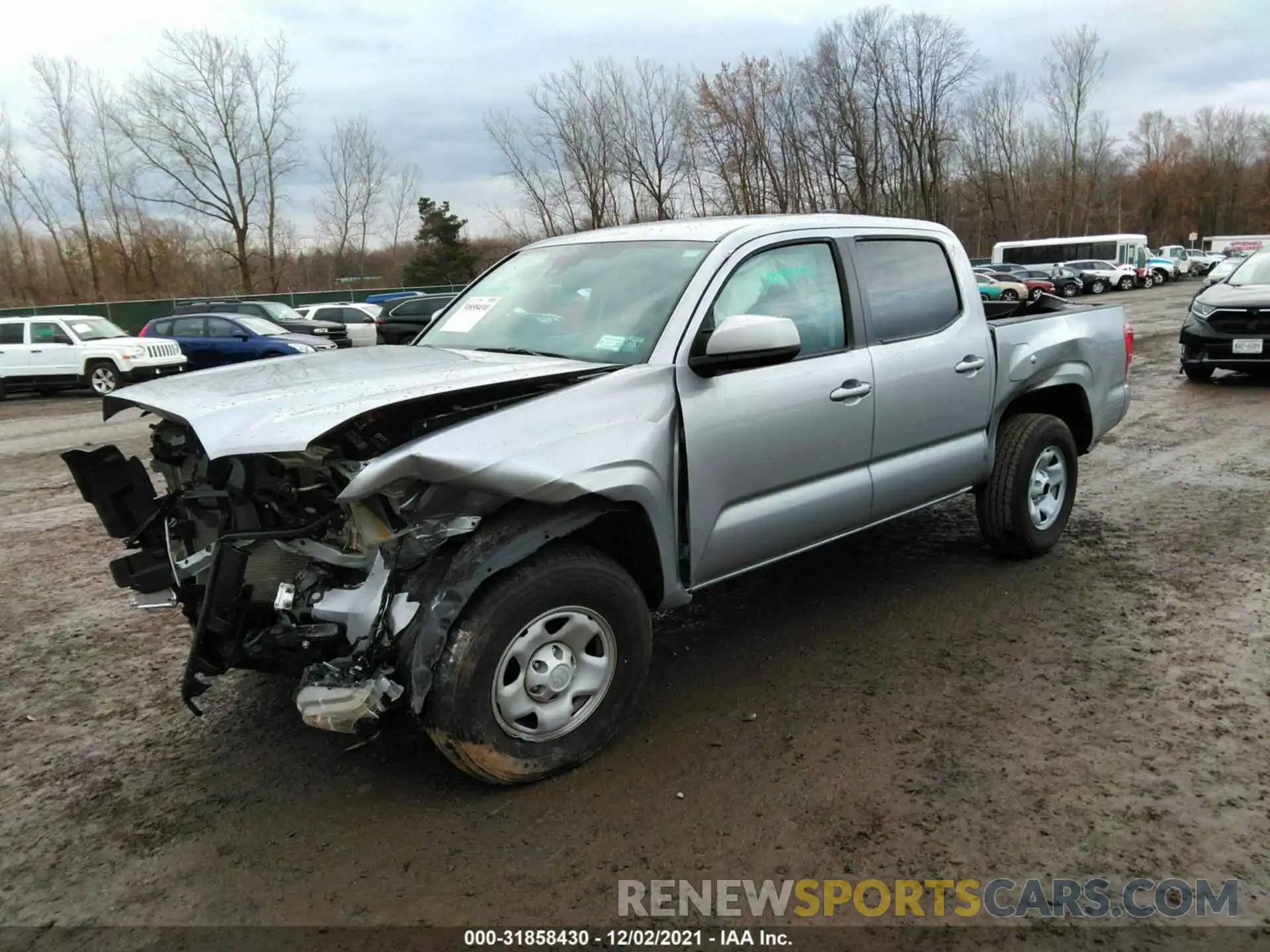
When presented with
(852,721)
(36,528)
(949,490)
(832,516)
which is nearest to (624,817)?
(852,721)

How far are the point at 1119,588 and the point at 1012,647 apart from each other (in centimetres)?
108

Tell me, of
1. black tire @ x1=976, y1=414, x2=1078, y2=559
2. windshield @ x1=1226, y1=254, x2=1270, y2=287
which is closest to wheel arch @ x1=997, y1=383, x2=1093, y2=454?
black tire @ x1=976, y1=414, x2=1078, y2=559

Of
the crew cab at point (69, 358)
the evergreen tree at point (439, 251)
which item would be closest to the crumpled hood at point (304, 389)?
the crew cab at point (69, 358)

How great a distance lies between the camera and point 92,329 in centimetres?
1869

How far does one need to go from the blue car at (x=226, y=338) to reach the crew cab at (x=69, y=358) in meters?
0.93

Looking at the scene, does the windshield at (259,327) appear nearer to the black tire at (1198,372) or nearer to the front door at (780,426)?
the black tire at (1198,372)

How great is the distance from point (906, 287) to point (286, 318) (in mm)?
22235

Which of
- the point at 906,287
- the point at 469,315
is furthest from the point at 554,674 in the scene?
the point at 906,287

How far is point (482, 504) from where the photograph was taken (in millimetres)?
2867

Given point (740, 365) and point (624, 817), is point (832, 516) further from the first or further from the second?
point (624, 817)

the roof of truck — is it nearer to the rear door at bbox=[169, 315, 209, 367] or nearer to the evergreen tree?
the rear door at bbox=[169, 315, 209, 367]

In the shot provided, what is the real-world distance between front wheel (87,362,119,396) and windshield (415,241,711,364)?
16.5 m

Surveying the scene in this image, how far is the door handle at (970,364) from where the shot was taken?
14.6 feet

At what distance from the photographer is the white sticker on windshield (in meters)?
4.16
